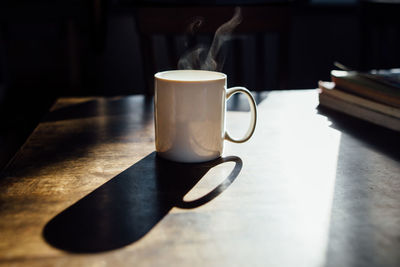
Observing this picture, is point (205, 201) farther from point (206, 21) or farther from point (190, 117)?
point (206, 21)

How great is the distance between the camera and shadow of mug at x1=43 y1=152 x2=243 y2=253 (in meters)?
0.38

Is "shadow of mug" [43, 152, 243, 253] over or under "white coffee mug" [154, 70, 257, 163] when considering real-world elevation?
under

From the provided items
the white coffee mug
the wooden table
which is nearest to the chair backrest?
the wooden table

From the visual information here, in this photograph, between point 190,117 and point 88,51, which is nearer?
point 190,117

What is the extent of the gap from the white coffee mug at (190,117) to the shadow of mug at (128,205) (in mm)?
18

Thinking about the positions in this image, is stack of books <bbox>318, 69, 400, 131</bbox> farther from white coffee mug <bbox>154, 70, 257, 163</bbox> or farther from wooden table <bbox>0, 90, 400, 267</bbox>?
white coffee mug <bbox>154, 70, 257, 163</bbox>

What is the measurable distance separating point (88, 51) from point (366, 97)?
5.86 ft

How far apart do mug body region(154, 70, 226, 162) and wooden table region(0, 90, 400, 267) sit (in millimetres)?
22

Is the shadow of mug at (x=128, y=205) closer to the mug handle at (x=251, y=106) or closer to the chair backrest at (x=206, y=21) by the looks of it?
the mug handle at (x=251, y=106)

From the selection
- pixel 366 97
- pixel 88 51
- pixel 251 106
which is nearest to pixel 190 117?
pixel 251 106

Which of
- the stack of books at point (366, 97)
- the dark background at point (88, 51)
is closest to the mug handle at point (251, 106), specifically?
the stack of books at point (366, 97)

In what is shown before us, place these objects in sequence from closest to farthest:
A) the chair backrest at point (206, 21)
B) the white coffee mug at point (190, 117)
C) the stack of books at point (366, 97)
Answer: the white coffee mug at point (190, 117)
the stack of books at point (366, 97)
the chair backrest at point (206, 21)

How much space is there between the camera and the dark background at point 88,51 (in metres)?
2.05

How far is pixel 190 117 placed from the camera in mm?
548
